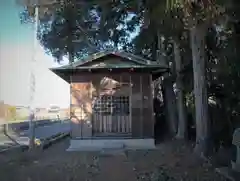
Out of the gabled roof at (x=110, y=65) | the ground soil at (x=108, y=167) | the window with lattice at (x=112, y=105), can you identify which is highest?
the gabled roof at (x=110, y=65)

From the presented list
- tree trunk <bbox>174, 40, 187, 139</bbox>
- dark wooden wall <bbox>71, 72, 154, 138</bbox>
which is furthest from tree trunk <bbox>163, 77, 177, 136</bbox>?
dark wooden wall <bbox>71, 72, 154, 138</bbox>

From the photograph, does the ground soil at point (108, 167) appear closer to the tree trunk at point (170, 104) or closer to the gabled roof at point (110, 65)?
the gabled roof at point (110, 65)

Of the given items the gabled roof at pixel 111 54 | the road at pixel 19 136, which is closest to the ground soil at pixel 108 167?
the gabled roof at pixel 111 54

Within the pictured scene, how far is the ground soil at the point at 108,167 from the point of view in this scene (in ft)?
25.7

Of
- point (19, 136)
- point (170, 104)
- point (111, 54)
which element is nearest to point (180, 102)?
point (170, 104)

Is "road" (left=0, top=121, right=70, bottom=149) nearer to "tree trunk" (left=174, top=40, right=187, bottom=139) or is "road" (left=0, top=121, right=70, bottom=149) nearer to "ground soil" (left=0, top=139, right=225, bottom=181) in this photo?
"ground soil" (left=0, top=139, right=225, bottom=181)

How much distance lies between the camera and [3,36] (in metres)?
7.36

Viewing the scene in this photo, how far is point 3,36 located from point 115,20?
1315cm

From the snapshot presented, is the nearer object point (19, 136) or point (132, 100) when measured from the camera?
point (132, 100)

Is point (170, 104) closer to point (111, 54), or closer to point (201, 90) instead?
point (111, 54)

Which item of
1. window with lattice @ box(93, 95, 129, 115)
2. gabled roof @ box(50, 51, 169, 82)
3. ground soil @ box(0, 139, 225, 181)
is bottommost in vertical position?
ground soil @ box(0, 139, 225, 181)

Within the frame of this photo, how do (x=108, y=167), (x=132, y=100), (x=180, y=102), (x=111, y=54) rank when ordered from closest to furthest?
(x=108, y=167)
(x=132, y=100)
(x=111, y=54)
(x=180, y=102)

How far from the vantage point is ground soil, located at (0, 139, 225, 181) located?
25.7 ft

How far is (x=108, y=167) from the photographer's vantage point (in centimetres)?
949
